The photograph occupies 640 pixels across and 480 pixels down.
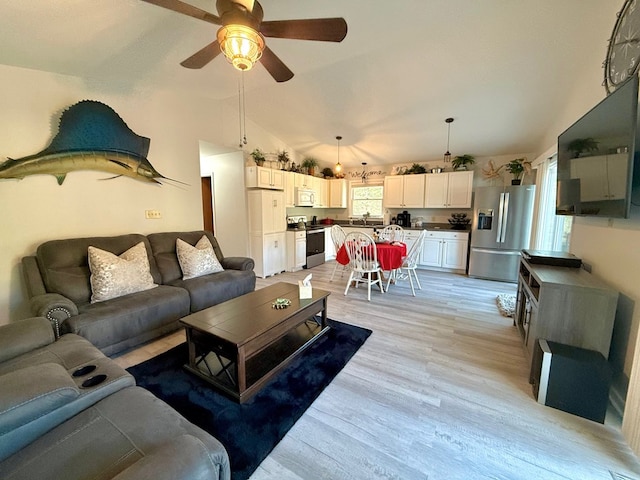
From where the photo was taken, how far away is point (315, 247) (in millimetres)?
5914

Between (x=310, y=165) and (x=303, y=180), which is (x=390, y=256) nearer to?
(x=303, y=180)

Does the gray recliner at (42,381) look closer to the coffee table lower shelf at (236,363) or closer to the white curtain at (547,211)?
the coffee table lower shelf at (236,363)

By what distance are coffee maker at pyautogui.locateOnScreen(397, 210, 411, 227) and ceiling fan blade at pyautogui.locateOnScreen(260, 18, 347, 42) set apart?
189 inches

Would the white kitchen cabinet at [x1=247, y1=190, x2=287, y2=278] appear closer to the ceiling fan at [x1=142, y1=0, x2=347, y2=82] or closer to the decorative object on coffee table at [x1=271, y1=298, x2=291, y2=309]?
the decorative object on coffee table at [x1=271, y1=298, x2=291, y2=309]

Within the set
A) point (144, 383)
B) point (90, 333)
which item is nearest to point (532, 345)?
point (144, 383)

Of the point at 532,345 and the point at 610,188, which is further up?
the point at 610,188

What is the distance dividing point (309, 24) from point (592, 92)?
294 cm

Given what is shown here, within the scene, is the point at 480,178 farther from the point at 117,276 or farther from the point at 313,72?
the point at 117,276

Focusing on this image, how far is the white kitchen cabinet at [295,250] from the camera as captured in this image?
17.5 feet

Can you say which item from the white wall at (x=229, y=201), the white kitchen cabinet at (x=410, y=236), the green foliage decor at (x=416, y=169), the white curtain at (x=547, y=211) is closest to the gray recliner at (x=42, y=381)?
the white wall at (x=229, y=201)

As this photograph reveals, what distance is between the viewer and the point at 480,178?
5422 millimetres

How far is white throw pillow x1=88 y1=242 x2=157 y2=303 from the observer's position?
8.11 feet

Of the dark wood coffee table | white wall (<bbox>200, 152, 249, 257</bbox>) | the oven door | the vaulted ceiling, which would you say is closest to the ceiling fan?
the vaulted ceiling

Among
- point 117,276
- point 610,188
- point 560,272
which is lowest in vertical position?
point 117,276
